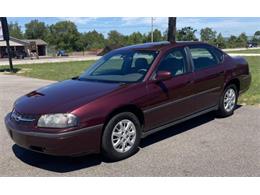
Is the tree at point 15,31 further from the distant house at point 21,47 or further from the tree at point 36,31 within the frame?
the distant house at point 21,47

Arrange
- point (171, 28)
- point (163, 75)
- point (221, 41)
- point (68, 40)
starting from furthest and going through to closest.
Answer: point (68, 40) → point (221, 41) → point (171, 28) → point (163, 75)

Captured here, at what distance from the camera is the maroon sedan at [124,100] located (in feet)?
13.9

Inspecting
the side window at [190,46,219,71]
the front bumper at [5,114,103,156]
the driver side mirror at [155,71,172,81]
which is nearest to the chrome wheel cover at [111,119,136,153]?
the front bumper at [5,114,103,156]

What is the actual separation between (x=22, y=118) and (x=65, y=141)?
2.51 feet

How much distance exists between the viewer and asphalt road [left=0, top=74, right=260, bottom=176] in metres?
4.28

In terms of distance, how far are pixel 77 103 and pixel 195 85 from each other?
2.32m

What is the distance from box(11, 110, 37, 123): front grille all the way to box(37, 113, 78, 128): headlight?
0.56 ft

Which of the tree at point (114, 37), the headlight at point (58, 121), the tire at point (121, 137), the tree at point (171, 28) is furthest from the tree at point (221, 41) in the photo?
the headlight at point (58, 121)

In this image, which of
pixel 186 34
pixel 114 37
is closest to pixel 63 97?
pixel 186 34

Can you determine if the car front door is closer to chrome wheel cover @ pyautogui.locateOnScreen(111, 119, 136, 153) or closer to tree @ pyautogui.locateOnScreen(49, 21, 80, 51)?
chrome wheel cover @ pyautogui.locateOnScreen(111, 119, 136, 153)

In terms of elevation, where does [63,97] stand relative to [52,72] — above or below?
above

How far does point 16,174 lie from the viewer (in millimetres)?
4309

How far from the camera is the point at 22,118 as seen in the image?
449 cm

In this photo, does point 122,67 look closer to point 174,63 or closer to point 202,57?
point 174,63
